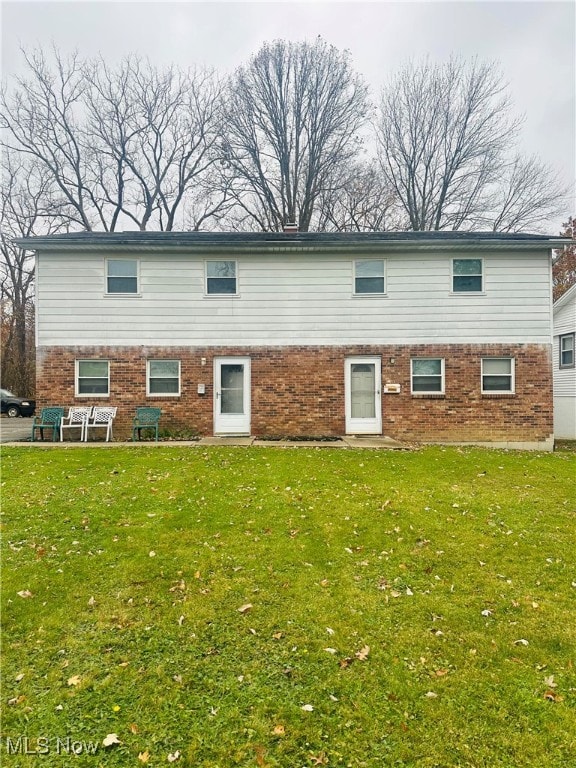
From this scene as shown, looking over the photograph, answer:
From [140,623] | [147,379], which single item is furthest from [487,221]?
[140,623]

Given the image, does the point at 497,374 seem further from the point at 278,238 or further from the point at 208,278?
the point at 208,278

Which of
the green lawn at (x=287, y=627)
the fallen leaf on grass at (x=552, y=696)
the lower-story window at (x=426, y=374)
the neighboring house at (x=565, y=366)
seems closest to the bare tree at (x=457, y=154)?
the neighboring house at (x=565, y=366)

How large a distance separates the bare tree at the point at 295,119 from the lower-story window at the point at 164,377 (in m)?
16.0

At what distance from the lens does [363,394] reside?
466 inches

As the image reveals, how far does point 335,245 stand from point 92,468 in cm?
845

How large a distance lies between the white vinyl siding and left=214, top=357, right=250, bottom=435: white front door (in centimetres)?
69

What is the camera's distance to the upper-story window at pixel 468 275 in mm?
11781

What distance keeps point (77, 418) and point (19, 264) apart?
2210cm

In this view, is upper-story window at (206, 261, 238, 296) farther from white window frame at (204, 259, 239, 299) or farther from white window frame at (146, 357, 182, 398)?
white window frame at (146, 357, 182, 398)

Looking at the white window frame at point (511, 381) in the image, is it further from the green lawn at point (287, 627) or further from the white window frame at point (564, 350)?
the white window frame at point (564, 350)

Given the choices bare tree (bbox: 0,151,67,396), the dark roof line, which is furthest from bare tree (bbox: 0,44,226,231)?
the dark roof line

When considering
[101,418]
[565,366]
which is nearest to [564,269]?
[565,366]

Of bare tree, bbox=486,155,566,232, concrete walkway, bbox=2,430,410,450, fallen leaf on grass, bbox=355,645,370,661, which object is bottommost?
fallen leaf on grass, bbox=355,645,370,661

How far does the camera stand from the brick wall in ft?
37.9
